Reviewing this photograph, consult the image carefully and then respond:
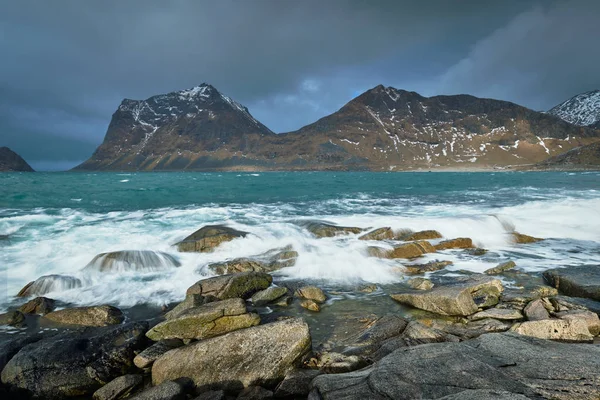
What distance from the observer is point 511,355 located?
516cm

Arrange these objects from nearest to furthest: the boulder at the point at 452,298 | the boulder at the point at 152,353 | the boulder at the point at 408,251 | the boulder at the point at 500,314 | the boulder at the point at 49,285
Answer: the boulder at the point at 152,353, the boulder at the point at 500,314, the boulder at the point at 452,298, the boulder at the point at 49,285, the boulder at the point at 408,251

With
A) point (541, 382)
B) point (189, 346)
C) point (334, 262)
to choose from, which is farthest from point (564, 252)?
point (189, 346)

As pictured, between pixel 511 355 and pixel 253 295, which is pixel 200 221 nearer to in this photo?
pixel 253 295

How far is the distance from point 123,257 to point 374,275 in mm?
11389

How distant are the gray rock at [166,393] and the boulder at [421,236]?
48.6 ft

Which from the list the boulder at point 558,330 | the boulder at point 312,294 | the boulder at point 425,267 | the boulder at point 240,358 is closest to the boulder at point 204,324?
the boulder at point 240,358

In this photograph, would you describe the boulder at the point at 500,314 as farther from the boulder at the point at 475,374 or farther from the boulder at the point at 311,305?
the boulder at the point at 311,305

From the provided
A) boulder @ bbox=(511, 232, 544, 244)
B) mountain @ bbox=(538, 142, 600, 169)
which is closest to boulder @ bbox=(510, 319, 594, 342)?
boulder @ bbox=(511, 232, 544, 244)

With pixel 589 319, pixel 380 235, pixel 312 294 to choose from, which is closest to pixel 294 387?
pixel 312 294

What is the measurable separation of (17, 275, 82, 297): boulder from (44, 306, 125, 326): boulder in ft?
8.86

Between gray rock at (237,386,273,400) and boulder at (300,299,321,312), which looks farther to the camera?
boulder at (300,299,321,312)

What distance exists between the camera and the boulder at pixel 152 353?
6.85 m

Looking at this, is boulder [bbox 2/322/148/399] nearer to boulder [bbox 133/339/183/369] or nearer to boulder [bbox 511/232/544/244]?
boulder [bbox 133/339/183/369]

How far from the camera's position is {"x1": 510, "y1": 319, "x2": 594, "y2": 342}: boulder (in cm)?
702
